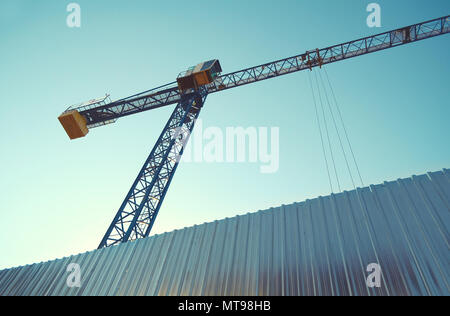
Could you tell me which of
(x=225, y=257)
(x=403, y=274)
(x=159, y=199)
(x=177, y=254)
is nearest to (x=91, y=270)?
(x=177, y=254)

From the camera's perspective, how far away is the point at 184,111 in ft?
66.5

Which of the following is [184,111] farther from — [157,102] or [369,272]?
[369,272]

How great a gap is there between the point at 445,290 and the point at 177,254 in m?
5.07

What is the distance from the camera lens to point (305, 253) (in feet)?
16.1

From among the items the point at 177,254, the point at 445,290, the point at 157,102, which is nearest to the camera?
the point at 445,290

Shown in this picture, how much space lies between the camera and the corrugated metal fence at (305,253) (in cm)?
424

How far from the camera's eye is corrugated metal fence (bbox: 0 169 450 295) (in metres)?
4.24
